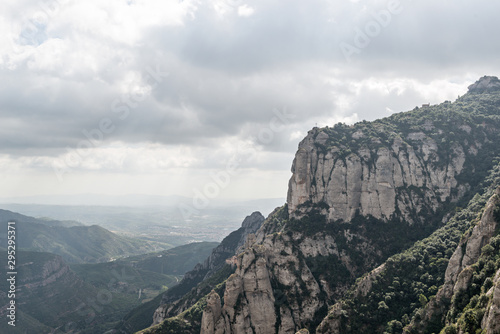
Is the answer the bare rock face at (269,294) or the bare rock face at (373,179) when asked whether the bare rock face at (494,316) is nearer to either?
the bare rock face at (269,294)

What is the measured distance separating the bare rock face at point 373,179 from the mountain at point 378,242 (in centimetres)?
49

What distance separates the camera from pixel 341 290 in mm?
127250

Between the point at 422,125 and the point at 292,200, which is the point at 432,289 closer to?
the point at 292,200

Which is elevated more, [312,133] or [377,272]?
[312,133]

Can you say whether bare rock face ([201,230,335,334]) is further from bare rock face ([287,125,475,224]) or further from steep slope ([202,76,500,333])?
bare rock face ([287,125,475,224])

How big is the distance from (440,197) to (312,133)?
216 feet

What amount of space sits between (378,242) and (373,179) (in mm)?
29299

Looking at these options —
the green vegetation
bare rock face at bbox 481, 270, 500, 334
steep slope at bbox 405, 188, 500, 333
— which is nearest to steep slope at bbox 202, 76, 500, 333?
the green vegetation

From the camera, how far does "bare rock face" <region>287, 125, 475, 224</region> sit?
495ft

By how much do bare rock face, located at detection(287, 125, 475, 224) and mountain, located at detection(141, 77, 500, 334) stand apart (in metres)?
0.49

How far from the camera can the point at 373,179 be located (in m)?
154

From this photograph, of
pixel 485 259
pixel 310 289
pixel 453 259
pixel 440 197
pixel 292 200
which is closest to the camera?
pixel 485 259

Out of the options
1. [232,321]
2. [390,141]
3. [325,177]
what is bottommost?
[232,321]

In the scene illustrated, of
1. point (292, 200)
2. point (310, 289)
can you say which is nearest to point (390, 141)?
point (292, 200)
